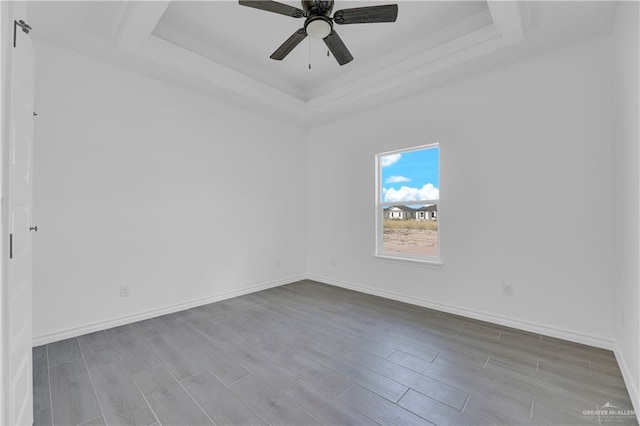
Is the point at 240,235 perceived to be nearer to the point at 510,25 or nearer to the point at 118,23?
the point at 118,23

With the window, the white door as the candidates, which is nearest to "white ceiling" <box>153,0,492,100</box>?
the window

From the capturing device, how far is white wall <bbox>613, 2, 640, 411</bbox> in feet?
5.64

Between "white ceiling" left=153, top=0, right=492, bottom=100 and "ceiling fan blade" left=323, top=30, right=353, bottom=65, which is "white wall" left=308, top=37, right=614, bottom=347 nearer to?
"white ceiling" left=153, top=0, right=492, bottom=100

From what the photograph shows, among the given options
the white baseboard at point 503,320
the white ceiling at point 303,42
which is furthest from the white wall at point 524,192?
the white ceiling at point 303,42

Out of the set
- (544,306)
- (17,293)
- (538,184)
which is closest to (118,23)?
(17,293)

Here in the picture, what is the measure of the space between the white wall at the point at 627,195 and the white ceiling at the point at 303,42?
0.40 metres

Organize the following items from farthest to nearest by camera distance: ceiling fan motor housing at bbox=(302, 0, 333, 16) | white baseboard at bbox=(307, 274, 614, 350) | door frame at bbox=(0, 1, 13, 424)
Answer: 1. white baseboard at bbox=(307, 274, 614, 350)
2. ceiling fan motor housing at bbox=(302, 0, 333, 16)
3. door frame at bbox=(0, 1, 13, 424)

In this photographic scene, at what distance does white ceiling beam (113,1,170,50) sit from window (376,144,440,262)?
2882 millimetres

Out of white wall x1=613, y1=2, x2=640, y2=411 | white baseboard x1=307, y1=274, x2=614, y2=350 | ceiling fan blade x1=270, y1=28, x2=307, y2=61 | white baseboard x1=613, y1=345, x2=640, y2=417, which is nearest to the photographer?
white baseboard x1=613, y1=345, x2=640, y2=417

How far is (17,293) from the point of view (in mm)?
1252

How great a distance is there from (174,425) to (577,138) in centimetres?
368

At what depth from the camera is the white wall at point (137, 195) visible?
2535 millimetres

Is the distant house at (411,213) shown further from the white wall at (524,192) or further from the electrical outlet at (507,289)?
the electrical outlet at (507,289)

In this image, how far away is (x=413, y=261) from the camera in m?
3.54
